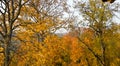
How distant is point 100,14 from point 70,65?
1473 cm

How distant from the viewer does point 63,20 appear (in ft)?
105

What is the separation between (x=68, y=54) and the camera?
161ft

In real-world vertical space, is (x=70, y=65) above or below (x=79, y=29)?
below

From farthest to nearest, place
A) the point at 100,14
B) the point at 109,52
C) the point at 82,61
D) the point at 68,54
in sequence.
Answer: the point at 68,54, the point at 82,61, the point at 109,52, the point at 100,14

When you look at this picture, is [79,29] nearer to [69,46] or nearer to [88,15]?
[88,15]

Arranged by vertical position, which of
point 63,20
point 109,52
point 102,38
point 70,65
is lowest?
point 70,65

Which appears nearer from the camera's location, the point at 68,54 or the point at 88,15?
the point at 88,15

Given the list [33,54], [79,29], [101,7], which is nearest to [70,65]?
[79,29]

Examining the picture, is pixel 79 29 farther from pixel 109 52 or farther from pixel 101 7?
pixel 109 52

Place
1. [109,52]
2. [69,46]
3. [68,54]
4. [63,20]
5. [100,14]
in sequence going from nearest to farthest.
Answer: [63,20] < [100,14] < [109,52] < [68,54] < [69,46]

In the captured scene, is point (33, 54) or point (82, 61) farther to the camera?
point (82, 61)

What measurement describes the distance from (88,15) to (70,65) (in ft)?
45.5

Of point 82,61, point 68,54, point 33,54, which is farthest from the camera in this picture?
point 68,54

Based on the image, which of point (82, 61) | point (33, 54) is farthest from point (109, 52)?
point (33, 54)
